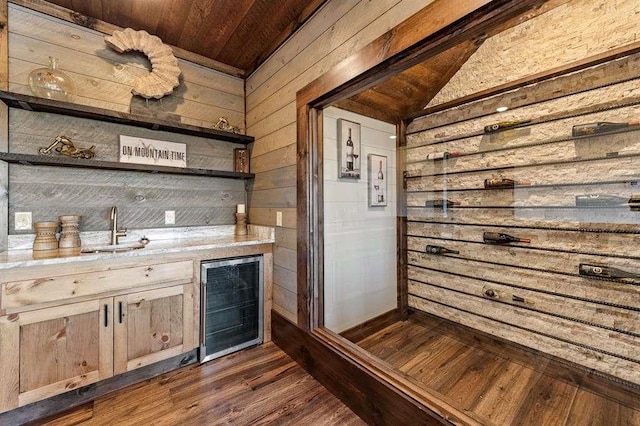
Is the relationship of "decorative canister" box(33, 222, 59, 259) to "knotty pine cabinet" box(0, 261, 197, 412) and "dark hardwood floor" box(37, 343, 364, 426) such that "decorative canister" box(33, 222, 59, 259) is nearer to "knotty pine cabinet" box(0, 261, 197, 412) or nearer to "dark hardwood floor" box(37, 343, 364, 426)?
"knotty pine cabinet" box(0, 261, 197, 412)

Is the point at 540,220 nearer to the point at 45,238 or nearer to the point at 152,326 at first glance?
the point at 152,326

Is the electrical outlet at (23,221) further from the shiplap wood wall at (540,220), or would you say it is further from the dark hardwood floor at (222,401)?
the shiplap wood wall at (540,220)

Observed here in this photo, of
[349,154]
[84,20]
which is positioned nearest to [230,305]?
[349,154]

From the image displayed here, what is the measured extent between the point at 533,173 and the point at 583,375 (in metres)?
1.42

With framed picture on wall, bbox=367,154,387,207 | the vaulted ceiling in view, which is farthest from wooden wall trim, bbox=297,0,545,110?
framed picture on wall, bbox=367,154,387,207

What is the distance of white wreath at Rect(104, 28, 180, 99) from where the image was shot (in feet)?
7.23

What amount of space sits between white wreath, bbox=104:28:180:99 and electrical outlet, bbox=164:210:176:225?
1.01 m

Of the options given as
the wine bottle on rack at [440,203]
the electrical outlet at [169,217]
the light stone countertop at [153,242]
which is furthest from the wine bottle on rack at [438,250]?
the electrical outlet at [169,217]

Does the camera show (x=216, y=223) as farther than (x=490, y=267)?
Yes

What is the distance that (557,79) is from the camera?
73.8 inches

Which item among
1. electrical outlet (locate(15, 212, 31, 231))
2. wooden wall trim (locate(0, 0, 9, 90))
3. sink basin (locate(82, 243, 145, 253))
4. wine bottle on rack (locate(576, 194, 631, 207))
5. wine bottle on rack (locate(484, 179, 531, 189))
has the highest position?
wooden wall trim (locate(0, 0, 9, 90))

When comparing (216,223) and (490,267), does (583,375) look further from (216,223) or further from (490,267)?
(216,223)

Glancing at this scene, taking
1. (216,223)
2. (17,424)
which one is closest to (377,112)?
(216,223)

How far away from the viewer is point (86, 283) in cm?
165
